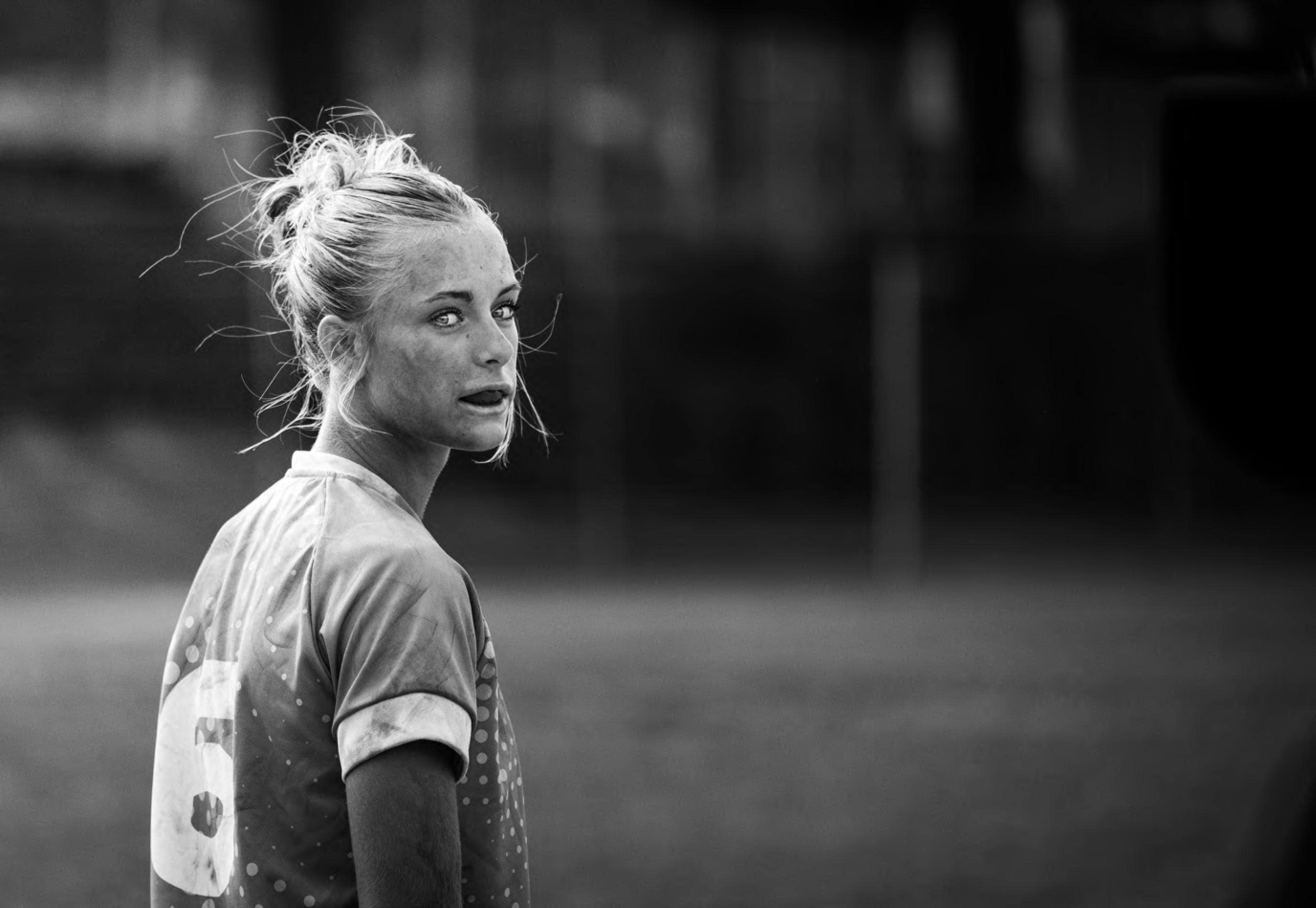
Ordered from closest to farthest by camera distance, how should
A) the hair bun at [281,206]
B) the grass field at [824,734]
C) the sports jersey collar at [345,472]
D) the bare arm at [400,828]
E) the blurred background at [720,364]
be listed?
1. the bare arm at [400,828]
2. the sports jersey collar at [345,472]
3. the hair bun at [281,206]
4. the grass field at [824,734]
5. the blurred background at [720,364]

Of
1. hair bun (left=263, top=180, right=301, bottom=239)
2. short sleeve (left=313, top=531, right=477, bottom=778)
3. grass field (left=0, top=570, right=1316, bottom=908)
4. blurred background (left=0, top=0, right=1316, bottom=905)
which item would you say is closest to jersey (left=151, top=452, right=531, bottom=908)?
short sleeve (left=313, top=531, right=477, bottom=778)

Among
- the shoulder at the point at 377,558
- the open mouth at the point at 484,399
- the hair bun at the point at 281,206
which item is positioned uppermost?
the hair bun at the point at 281,206

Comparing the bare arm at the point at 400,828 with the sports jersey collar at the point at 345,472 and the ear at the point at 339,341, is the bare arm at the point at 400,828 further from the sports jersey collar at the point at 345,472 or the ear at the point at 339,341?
the ear at the point at 339,341

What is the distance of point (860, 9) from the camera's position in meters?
15.2

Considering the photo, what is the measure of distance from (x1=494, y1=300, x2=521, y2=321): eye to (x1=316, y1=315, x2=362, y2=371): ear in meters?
0.13

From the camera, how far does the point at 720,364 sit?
48.5 feet

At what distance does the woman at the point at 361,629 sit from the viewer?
134 centimetres

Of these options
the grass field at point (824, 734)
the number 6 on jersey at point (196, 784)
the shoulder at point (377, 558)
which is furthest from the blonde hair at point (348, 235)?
the grass field at point (824, 734)

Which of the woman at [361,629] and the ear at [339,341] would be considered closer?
the woman at [361,629]

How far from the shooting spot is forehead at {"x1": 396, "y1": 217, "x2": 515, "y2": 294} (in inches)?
60.8

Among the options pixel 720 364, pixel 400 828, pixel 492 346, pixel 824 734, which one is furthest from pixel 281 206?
pixel 720 364

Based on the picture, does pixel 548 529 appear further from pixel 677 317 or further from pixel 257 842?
pixel 257 842

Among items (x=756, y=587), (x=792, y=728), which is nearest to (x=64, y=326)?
(x=756, y=587)

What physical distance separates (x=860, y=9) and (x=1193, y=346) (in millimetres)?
14948
